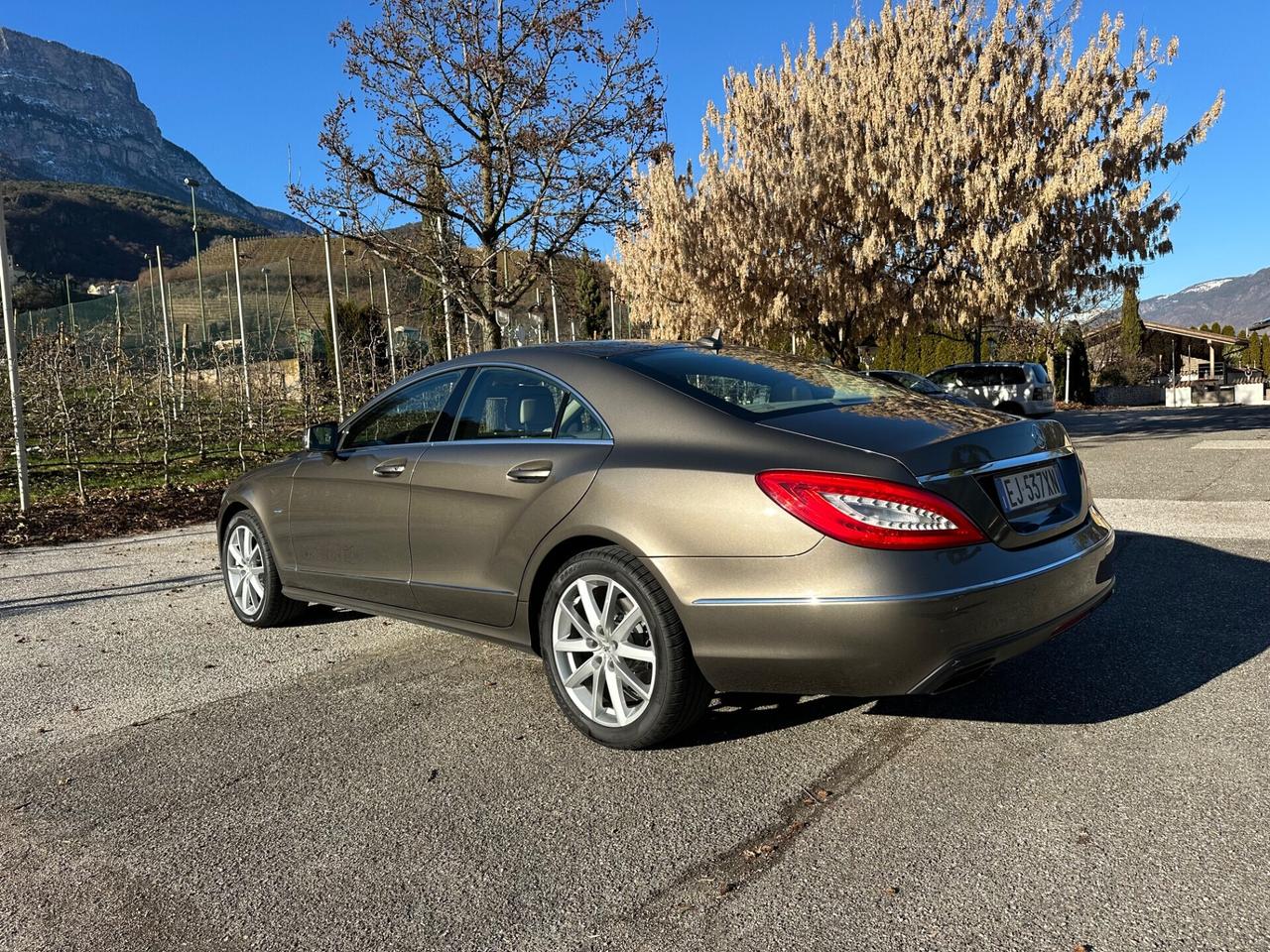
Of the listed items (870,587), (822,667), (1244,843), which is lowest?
(1244,843)

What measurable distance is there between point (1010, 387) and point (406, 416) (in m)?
19.3

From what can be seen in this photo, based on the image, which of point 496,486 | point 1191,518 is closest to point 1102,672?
point 496,486

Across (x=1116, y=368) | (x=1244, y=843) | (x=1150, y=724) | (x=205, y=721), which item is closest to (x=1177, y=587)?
(x=1150, y=724)

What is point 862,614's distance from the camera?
9.16 feet

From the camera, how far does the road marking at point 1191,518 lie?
6890mm

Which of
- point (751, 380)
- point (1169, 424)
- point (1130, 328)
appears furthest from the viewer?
point (1130, 328)

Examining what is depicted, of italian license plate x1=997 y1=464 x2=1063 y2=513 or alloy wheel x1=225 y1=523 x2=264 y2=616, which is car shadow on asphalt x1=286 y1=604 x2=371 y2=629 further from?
italian license plate x1=997 y1=464 x2=1063 y2=513

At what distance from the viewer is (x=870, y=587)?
9.12 ft

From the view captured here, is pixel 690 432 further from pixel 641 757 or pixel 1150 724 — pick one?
pixel 1150 724

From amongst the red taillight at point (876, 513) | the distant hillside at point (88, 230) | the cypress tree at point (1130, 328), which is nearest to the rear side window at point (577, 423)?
the red taillight at point (876, 513)

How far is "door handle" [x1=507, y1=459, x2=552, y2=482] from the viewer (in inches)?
138

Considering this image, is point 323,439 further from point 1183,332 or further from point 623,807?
point 1183,332

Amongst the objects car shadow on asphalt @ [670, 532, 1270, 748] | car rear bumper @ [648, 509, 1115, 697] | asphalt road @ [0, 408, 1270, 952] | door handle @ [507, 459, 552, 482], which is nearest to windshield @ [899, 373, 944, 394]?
car shadow on asphalt @ [670, 532, 1270, 748]

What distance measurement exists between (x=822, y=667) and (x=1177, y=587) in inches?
133
